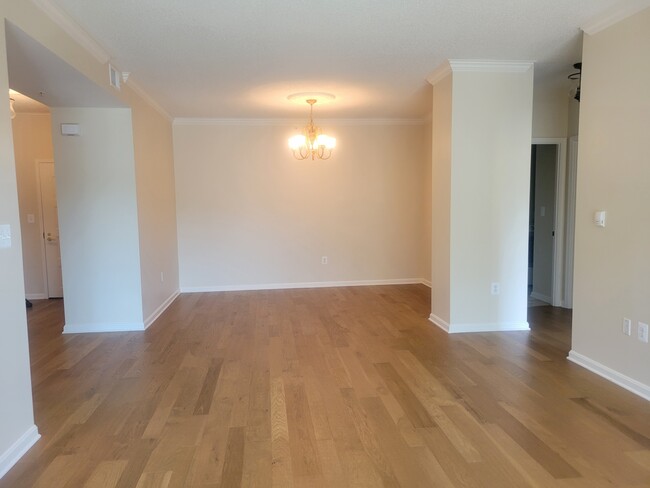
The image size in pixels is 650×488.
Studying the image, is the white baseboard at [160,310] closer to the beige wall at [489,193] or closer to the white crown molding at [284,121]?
the white crown molding at [284,121]

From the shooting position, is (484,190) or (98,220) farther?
(98,220)

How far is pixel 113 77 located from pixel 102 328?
8.41 ft

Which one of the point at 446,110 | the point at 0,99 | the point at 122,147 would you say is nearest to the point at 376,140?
the point at 446,110

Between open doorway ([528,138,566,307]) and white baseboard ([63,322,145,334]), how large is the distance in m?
4.86

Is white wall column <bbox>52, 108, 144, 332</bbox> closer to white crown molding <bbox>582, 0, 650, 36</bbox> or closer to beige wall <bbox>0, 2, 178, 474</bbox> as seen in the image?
beige wall <bbox>0, 2, 178, 474</bbox>

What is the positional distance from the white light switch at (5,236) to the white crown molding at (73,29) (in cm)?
141

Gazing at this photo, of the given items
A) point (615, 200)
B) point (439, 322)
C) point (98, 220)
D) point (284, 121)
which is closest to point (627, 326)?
point (615, 200)

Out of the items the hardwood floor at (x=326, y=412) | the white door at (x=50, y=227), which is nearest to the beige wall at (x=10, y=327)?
the hardwood floor at (x=326, y=412)

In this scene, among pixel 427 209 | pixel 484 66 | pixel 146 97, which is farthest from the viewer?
pixel 427 209

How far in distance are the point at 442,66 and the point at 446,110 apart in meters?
0.41

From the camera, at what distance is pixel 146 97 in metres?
4.89

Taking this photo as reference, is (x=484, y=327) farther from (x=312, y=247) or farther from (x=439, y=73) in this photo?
(x=312, y=247)

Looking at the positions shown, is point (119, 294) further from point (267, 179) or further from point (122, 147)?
point (267, 179)

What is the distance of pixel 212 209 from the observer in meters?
6.54
